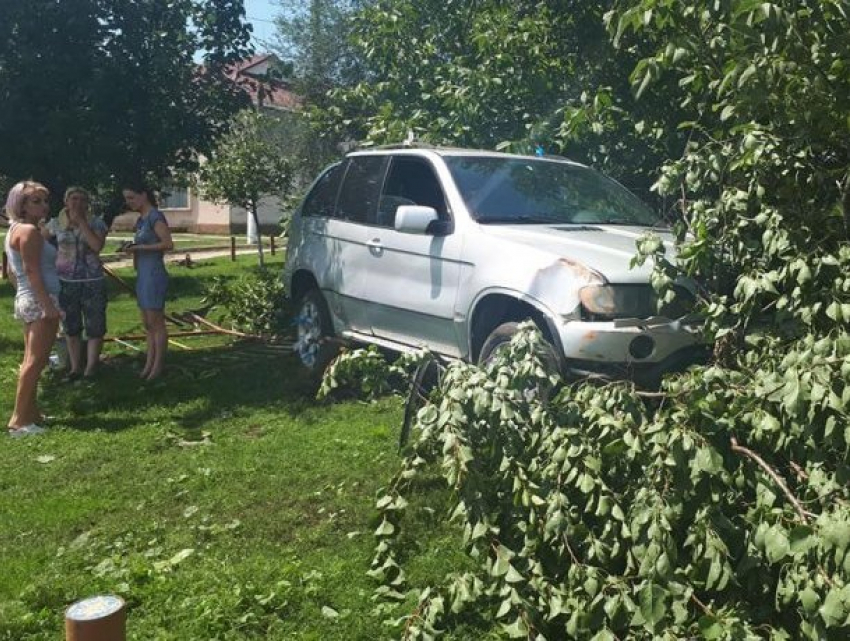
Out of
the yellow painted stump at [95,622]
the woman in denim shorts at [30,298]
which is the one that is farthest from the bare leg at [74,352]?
the yellow painted stump at [95,622]

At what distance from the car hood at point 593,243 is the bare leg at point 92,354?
3.92m

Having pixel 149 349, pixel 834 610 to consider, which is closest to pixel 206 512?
pixel 834 610

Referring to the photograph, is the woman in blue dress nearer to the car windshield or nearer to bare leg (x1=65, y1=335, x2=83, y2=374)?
bare leg (x1=65, y1=335, x2=83, y2=374)

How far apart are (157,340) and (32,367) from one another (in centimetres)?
158

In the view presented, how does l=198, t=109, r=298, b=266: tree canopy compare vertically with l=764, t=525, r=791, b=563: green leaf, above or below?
above

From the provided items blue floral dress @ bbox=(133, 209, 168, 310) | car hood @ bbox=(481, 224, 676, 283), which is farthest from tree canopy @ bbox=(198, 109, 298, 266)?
car hood @ bbox=(481, 224, 676, 283)

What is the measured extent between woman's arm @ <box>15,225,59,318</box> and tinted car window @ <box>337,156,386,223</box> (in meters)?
2.13

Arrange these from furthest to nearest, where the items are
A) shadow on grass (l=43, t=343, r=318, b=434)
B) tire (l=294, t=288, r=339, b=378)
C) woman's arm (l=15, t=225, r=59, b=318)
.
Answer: tire (l=294, t=288, r=339, b=378)
shadow on grass (l=43, t=343, r=318, b=434)
woman's arm (l=15, t=225, r=59, b=318)

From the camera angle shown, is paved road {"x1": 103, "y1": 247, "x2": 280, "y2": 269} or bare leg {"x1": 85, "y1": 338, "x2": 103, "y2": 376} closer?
bare leg {"x1": 85, "y1": 338, "x2": 103, "y2": 376}

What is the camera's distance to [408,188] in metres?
6.57

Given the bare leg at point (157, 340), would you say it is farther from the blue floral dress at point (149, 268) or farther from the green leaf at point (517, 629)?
the green leaf at point (517, 629)

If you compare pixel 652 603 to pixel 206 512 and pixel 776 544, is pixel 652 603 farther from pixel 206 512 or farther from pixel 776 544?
pixel 206 512

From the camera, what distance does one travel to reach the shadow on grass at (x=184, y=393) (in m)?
6.77

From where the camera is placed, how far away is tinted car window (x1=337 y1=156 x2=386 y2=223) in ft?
22.6
